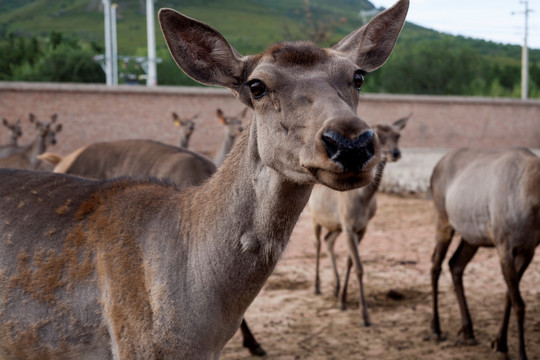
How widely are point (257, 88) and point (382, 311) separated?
5787 mm

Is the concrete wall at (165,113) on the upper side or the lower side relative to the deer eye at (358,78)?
lower

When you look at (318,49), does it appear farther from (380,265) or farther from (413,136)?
(413,136)

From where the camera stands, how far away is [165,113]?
81.5ft

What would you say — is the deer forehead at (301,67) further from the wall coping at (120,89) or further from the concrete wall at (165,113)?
the wall coping at (120,89)

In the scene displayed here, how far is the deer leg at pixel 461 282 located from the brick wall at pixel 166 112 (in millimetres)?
14147

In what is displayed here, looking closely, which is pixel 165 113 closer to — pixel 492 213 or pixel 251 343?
pixel 251 343

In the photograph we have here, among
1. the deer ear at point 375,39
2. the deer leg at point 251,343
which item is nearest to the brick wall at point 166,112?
the deer leg at point 251,343

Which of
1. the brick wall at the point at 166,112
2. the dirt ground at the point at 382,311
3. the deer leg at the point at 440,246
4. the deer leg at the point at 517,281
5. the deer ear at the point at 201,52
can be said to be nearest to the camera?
the deer ear at the point at 201,52

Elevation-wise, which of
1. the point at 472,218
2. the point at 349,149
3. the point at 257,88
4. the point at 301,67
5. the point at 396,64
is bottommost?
the point at 472,218

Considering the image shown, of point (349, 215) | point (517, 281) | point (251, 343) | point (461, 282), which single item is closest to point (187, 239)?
point (251, 343)

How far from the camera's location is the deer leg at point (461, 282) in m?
6.95

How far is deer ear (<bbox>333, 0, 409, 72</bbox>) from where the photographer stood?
3.55 metres

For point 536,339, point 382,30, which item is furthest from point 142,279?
point 536,339

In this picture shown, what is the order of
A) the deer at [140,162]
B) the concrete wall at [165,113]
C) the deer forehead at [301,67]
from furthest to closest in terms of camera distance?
the concrete wall at [165,113] < the deer at [140,162] < the deer forehead at [301,67]
